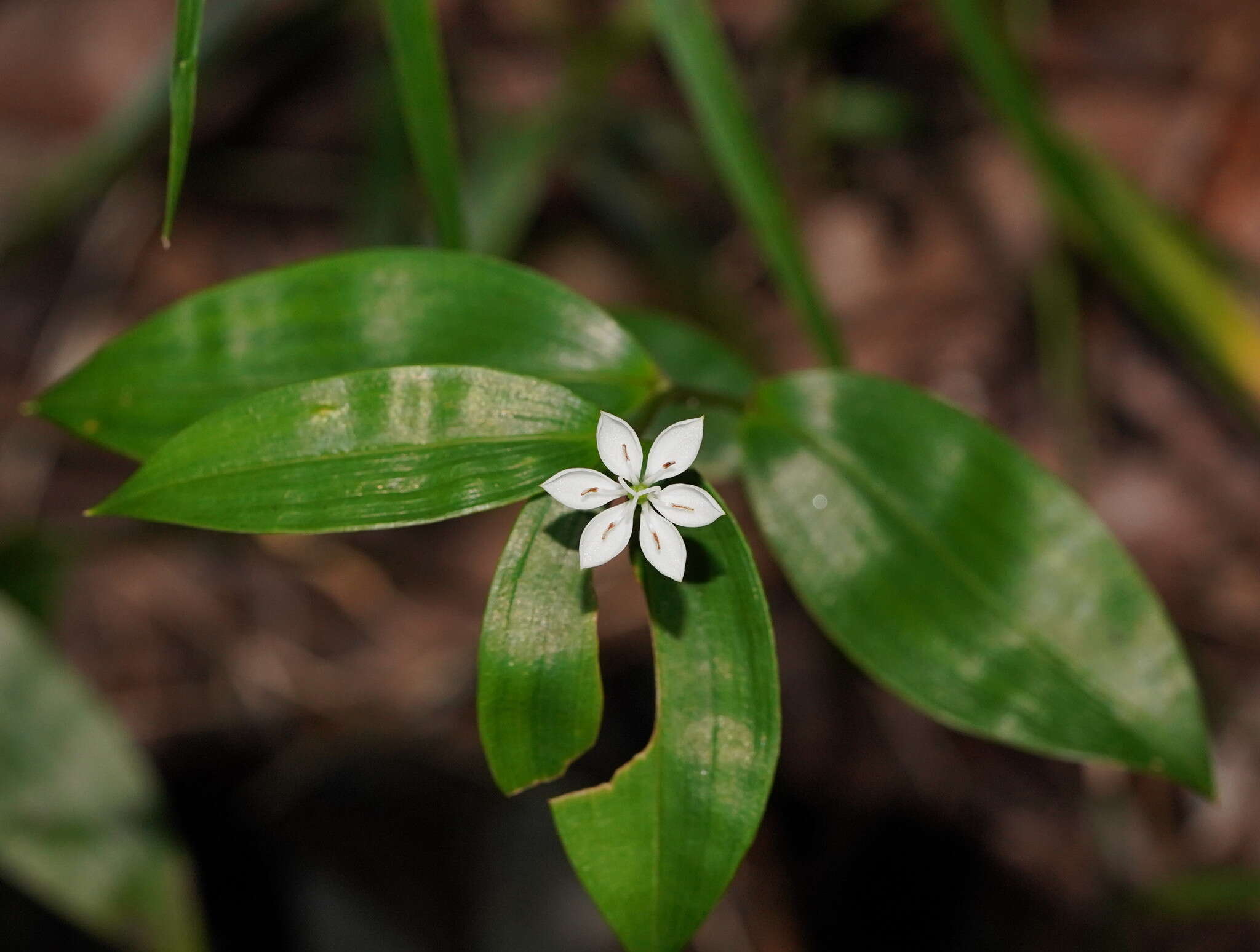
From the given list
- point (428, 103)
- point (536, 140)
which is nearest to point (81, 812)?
point (428, 103)

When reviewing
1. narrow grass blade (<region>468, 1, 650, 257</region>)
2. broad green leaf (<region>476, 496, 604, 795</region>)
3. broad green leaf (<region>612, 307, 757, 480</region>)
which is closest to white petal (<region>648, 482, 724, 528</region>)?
broad green leaf (<region>476, 496, 604, 795</region>)

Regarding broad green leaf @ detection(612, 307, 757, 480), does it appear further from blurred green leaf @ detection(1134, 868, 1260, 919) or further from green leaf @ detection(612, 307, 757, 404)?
blurred green leaf @ detection(1134, 868, 1260, 919)

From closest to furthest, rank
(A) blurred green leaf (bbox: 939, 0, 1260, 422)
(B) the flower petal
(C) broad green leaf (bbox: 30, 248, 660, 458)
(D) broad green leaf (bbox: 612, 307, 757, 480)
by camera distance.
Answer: (B) the flower petal
(C) broad green leaf (bbox: 30, 248, 660, 458)
(D) broad green leaf (bbox: 612, 307, 757, 480)
(A) blurred green leaf (bbox: 939, 0, 1260, 422)

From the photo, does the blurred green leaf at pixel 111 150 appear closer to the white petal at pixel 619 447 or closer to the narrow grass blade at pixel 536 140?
the narrow grass blade at pixel 536 140

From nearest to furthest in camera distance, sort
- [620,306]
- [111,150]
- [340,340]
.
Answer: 1. [340,340]
2. [620,306]
3. [111,150]

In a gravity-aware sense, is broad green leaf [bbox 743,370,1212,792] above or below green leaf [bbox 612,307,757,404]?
below

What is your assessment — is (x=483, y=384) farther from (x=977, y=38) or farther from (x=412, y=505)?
(x=977, y=38)

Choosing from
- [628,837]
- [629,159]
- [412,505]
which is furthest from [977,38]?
[629,159]

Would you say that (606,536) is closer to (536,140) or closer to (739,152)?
(739,152)
